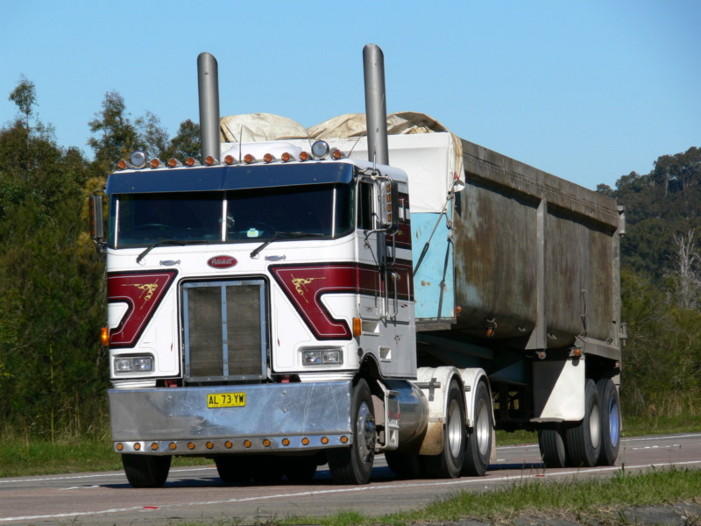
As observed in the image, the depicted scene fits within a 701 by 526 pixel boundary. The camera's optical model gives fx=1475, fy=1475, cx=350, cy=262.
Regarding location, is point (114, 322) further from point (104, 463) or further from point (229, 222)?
point (104, 463)

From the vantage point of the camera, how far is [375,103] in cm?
1634

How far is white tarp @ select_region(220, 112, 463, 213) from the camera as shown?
16.2 meters

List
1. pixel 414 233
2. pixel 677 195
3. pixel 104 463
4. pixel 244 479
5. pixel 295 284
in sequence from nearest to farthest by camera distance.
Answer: pixel 295 284
pixel 414 233
pixel 244 479
pixel 104 463
pixel 677 195

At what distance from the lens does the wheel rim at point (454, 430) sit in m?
16.4

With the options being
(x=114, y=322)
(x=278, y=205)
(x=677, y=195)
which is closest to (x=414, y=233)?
(x=278, y=205)

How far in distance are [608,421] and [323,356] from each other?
334 inches

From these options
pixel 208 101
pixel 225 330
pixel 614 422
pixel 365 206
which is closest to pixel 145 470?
pixel 225 330

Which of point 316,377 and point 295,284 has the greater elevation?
point 295,284

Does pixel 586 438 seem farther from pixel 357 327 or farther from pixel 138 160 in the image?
pixel 138 160

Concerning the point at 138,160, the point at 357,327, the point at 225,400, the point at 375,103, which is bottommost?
the point at 225,400

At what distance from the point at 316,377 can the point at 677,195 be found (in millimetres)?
141244

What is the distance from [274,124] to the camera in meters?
17.7

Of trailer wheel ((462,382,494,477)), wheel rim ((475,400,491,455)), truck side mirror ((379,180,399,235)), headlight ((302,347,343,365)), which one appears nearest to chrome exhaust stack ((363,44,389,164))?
truck side mirror ((379,180,399,235))

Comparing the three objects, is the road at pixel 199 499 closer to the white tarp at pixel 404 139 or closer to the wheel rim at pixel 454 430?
the wheel rim at pixel 454 430
